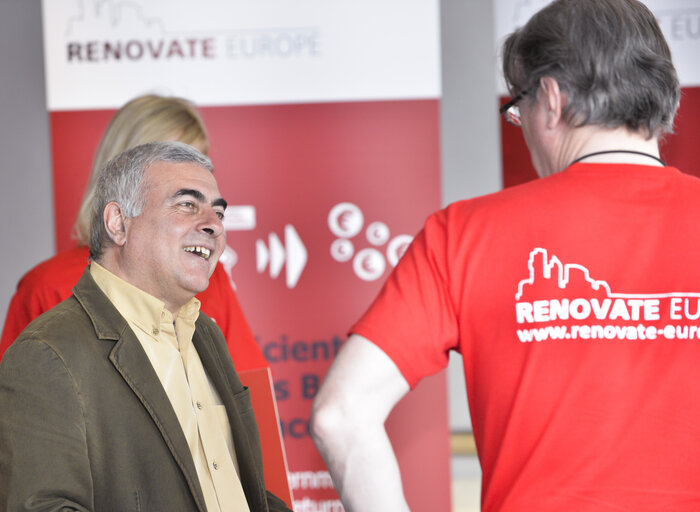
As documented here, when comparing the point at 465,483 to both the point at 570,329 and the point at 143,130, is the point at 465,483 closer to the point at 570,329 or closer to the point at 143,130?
the point at 143,130

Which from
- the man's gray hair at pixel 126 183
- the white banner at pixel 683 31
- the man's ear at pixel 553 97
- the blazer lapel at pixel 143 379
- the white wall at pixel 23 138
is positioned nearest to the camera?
the man's ear at pixel 553 97

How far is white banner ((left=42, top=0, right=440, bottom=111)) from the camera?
322cm

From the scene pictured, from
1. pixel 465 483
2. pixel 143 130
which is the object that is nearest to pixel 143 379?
pixel 143 130

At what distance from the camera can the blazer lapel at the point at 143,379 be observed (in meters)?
1.49

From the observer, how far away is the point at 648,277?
1120 mm

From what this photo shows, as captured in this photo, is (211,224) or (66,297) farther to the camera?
(66,297)

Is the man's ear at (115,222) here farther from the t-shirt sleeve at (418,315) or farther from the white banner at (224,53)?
the white banner at (224,53)

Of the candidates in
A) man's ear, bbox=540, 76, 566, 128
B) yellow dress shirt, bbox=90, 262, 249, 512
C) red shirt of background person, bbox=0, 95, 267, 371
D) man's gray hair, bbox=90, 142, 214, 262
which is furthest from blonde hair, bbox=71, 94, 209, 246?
man's ear, bbox=540, 76, 566, 128

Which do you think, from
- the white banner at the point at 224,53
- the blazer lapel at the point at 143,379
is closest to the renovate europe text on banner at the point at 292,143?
the white banner at the point at 224,53

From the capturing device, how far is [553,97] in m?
1.23

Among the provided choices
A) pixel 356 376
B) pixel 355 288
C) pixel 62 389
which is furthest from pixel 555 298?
pixel 355 288

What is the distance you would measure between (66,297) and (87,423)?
2.51ft

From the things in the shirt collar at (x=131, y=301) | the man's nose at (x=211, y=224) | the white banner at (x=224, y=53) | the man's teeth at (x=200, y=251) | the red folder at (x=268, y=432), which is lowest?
the red folder at (x=268, y=432)

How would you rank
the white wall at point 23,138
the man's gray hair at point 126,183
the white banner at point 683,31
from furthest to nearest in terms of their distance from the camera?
the white wall at point 23,138
the white banner at point 683,31
the man's gray hair at point 126,183
